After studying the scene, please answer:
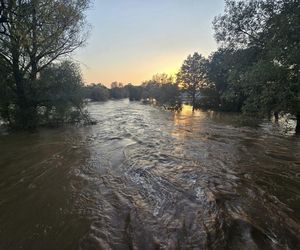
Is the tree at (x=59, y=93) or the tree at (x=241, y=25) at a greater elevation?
the tree at (x=241, y=25)

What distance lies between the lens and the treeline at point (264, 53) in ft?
32.0

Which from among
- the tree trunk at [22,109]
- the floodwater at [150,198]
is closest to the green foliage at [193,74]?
the tree trunk at [22,109]

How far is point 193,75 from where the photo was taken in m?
43.8

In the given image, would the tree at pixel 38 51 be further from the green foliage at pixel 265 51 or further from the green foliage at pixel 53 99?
the green foliage at pixel 265 51

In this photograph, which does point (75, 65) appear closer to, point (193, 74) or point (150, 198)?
point (150, 198)

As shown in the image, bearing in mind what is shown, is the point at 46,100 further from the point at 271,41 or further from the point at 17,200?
the point at 271,41

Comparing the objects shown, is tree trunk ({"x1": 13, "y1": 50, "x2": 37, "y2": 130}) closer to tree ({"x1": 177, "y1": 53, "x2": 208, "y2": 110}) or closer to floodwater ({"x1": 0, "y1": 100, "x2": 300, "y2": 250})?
floodwater ({"x1": 0, "y1": 100, "x2": 300, "y2": 250})

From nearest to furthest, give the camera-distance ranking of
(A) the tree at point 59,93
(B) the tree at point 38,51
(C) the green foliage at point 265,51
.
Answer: (C) the green foliage at point 265,51 → (B) the tree at point 38,51 → (A) the tree at point 59,93

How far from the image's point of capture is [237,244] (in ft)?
12.0

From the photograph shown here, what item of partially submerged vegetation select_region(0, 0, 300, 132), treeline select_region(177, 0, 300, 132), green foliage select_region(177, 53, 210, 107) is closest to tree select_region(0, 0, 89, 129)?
partially submerged vegetation select_region(0, 0, 300, 132)

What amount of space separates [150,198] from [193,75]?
134 ft

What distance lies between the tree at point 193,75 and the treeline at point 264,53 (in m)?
25.2

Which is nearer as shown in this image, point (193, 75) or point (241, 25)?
point (241, 25)

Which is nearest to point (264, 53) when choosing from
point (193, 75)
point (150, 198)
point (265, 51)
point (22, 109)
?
point (265, 51)
